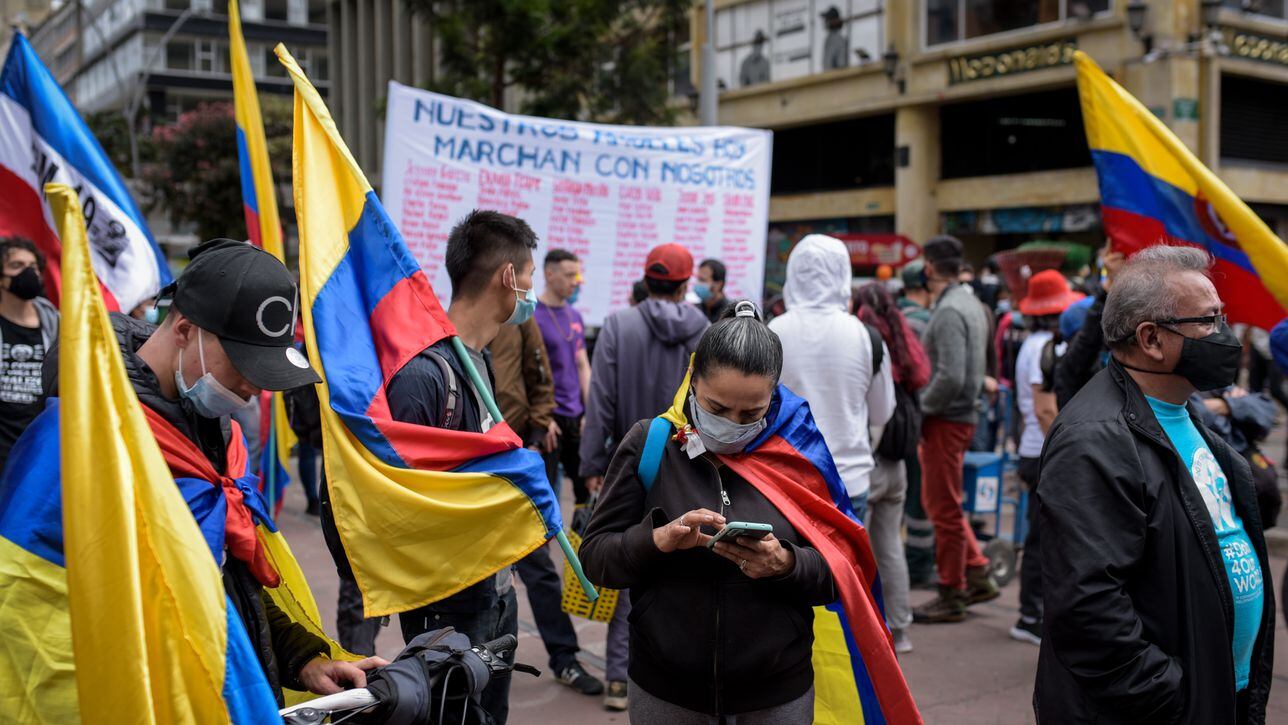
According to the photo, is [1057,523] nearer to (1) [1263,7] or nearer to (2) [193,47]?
(1) [1263,7]

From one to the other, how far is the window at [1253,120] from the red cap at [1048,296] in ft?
55.8

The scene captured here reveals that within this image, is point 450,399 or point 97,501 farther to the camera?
point 450,399

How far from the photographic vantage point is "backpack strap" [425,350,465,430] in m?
3.23

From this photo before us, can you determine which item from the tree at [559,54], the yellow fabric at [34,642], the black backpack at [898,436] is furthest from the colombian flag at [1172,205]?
the tree at [559,54]

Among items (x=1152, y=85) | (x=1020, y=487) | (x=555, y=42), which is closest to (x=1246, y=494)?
(x=1020, y=487)

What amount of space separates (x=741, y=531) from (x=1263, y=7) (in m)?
22.9

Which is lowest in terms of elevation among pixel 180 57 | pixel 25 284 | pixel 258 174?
pixel 25 284

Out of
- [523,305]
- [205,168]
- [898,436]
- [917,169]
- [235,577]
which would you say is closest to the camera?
[235,577]

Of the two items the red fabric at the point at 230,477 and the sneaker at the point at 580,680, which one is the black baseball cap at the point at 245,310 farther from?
the sneaker at the point at 580,680

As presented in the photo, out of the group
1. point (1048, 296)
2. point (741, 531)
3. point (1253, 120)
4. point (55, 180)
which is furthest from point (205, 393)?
point (1253, 120)

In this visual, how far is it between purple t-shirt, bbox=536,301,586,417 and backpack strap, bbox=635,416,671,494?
140 inches

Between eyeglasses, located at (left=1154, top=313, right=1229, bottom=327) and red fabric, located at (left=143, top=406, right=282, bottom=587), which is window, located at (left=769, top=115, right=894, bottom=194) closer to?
eyeglasses, located at (left=1154, top=313, right=1229, bottom=327)

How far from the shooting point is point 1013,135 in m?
23.9

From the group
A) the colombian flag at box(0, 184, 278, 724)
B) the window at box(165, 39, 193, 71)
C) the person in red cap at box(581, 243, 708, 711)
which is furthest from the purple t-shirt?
the window at box(165, 39, 193, 71)
